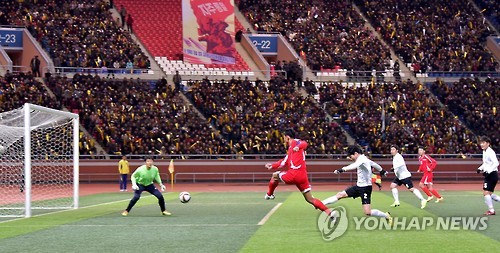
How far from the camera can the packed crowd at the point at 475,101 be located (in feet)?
171

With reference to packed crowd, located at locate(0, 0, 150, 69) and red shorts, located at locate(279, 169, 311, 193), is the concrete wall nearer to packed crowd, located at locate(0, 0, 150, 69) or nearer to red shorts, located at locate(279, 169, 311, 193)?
packed crowd, located at locate(0, 0, 150, 69)

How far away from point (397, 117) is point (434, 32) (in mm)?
13739

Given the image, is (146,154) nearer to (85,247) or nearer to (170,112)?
(170,112)

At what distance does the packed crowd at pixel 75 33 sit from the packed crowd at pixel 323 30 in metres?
12.2

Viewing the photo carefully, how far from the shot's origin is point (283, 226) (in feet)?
63.3

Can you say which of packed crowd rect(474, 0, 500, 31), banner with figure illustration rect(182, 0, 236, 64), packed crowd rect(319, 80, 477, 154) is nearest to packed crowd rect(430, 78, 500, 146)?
packed crowd rect(319, 80, 477, 154)

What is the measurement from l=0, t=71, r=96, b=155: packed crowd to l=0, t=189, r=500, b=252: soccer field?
59.2 ft

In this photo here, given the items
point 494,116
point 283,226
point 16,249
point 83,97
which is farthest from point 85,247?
point 494,116

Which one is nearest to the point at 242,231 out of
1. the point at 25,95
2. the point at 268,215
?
the point at 268,215

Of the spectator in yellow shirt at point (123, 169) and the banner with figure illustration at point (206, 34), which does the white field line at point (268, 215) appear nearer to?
the spectator in yellow shirt at point (123, 169)

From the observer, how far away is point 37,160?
35812 millimetres

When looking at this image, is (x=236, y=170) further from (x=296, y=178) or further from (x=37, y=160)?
(x=296, y=178)

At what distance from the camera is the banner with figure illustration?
2158 inches

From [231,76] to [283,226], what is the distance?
36904 millimetres
